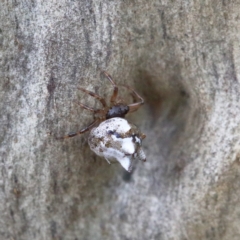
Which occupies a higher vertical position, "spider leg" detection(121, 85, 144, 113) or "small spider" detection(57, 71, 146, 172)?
"spider leg" detection(121, 85, 144, 113)

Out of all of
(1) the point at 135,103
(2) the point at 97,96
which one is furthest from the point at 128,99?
(2) the point at 97,96

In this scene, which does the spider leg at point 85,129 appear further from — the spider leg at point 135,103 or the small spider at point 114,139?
the spider leg at point 135,103

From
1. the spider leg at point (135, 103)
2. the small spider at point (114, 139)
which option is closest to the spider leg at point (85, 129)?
the small spider at point (114, 139)

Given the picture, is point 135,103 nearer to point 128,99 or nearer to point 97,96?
point 128,99

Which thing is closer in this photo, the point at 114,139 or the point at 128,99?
the point at 114,139

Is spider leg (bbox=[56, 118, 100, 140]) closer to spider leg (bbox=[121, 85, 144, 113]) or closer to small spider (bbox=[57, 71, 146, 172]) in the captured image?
small spider (bbox=[57, 71, 146, 172])

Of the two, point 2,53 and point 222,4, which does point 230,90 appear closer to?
point 222,4

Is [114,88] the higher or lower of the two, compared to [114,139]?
higher

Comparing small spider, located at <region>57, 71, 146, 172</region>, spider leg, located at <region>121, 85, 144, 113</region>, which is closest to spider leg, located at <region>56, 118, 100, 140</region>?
small spider, located at <region>57, 71, 146, 172</region>
